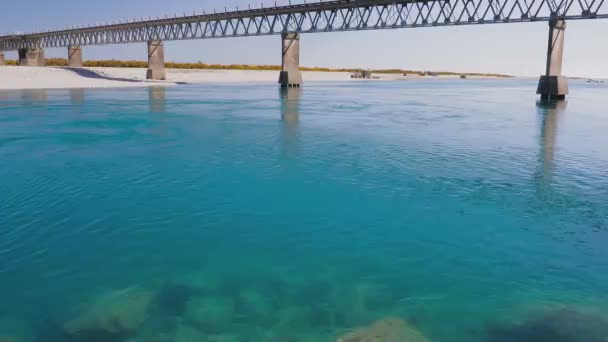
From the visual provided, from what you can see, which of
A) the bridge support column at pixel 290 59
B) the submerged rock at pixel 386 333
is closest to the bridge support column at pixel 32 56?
the bridge support column at pixel 290 59

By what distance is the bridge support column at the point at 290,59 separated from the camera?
67156 millimetres

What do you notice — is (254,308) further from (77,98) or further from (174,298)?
(77,98)

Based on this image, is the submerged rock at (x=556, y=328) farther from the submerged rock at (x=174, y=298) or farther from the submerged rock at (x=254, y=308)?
the submerged rock at (x=174, y=298)

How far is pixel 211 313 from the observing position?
5.79 metres

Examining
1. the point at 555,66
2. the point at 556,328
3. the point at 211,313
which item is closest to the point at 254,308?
the point at 211,313

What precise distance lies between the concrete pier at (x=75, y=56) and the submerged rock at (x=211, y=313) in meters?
95.0

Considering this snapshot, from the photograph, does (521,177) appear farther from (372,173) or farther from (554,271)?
(554,271)

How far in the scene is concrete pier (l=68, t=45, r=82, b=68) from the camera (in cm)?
8962

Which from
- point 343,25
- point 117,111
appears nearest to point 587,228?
point 117,111

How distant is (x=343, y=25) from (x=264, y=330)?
58.8 m

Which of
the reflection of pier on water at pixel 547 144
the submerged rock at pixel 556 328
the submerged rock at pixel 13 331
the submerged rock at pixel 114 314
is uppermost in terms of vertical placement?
the reflection of pier on water at pixel 547 144

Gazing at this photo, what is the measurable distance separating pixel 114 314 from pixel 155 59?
79.9m

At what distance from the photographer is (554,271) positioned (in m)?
7.16

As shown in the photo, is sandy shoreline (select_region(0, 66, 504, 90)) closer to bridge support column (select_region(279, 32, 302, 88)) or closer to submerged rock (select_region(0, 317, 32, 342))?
bridge support column (select_region(279, 32, 302, 88))
